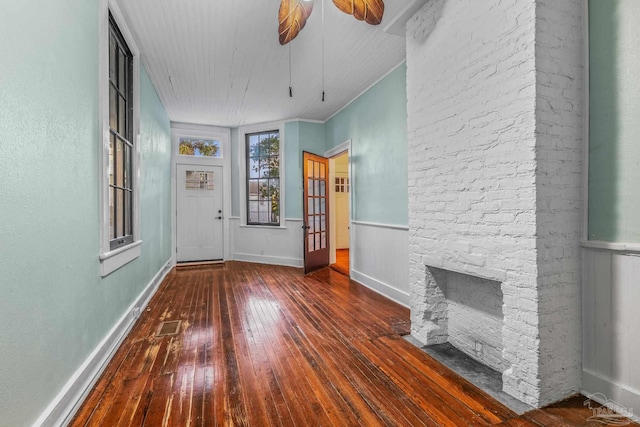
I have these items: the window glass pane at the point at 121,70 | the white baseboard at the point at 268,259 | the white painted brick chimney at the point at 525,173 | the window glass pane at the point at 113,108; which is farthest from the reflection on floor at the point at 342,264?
the window glass pane at the point at 121,70

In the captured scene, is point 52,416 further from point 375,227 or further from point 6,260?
point 375,227

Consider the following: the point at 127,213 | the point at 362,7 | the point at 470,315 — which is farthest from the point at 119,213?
the point at 470,315

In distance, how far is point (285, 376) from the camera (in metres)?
2.10

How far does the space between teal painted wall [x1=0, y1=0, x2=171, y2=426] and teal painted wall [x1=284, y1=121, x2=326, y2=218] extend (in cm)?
394

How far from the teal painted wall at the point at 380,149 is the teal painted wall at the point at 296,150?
1048 mm

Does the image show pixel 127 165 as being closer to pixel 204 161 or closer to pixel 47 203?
pixel 47 203

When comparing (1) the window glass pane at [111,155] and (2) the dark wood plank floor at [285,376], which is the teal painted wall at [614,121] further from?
(1) the window glass pane at [111,155]

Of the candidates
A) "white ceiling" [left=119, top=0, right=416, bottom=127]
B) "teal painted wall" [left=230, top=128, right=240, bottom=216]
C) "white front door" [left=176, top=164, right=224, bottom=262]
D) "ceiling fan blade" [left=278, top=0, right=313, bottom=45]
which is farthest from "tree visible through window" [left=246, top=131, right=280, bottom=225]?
"ceiling fan blade" [left=278, top=0, right=313, bottom=45]

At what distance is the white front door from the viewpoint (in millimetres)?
6180

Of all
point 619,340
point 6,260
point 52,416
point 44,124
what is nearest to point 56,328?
point 52,416

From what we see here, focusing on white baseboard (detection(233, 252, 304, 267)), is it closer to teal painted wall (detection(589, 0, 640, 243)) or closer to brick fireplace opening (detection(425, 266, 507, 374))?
brick fireplace opening (detection(425, 266, 507, 374))

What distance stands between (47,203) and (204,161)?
197 inches

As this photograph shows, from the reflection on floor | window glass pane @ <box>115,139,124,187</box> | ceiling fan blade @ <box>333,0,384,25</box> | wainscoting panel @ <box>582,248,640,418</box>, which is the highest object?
ceiling fan blade @ <box>333,0,384,25</box>

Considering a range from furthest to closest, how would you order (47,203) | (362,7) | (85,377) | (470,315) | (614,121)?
(470,315) → (362,7) → (85,377) → (614,121) → (47,203)
